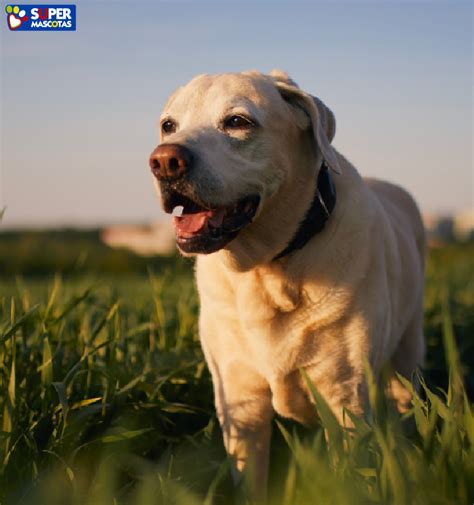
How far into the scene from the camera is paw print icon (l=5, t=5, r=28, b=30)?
509cm

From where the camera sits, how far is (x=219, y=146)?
294 centimetres

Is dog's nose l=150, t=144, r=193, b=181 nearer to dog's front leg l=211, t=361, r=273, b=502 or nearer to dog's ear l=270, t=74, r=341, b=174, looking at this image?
dog's ear l=270, t=74, r=341, b=174

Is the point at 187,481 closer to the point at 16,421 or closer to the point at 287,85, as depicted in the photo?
the point at 16,421

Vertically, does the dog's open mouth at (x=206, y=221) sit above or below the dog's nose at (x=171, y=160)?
below

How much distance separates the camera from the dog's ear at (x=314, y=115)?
9.86 feet

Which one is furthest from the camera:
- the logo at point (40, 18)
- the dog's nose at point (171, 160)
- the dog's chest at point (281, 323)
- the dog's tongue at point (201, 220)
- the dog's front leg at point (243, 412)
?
the logo at point (40, 18)

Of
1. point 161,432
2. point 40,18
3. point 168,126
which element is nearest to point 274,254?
point 168,126

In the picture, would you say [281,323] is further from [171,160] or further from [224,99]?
[224,99]

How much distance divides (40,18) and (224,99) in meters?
2.64

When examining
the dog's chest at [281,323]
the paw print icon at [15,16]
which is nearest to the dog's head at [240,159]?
the dog's chest at [281,323]

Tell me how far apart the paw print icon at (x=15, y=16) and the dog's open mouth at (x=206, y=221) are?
2.85 meters

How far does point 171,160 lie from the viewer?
2756mm

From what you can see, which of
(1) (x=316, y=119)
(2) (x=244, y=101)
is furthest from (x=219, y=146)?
(1) (x=316, y=119)

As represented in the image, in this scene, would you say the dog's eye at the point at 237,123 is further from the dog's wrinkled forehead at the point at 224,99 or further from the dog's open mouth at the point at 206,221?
the dog's open mouth at the point at 206,221
